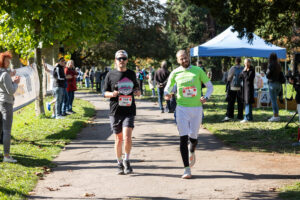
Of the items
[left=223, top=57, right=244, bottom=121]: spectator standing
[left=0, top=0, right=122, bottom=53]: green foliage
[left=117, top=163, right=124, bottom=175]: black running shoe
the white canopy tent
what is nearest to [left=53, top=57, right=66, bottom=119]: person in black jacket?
[left=0, top=0, right=122, bottom=53]: green foliage

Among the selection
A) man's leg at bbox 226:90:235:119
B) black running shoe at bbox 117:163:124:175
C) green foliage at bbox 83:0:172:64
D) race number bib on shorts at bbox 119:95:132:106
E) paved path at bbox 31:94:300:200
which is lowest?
paved path at bbox 31:94:300:200

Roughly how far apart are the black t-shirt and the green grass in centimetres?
164

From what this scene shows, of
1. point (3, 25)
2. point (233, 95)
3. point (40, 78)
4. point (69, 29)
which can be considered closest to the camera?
point (69, 29)

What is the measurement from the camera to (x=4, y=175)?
269 inches

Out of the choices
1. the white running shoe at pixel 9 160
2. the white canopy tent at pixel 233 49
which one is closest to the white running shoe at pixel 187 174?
the white running shoe at pixel 9 160

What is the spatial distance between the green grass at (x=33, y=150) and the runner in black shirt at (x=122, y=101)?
4.63 feet

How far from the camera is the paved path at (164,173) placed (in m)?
5.80

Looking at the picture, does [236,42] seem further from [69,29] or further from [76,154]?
[76,154]

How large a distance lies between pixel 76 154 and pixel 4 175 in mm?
2208

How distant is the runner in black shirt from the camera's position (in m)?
7.06

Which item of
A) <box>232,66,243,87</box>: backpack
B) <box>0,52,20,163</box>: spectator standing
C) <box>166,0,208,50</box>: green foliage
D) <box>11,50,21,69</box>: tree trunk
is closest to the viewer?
<box>0,52,20,163</box>: spectator standing

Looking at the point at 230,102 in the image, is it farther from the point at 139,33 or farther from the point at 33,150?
the point at 139,33

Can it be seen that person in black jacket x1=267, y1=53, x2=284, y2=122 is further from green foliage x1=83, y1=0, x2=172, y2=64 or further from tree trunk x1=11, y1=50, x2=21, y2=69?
green foliage x1=83, y1=0, x2=172, y2=64

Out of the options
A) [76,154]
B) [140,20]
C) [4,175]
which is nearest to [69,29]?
[76,154]
